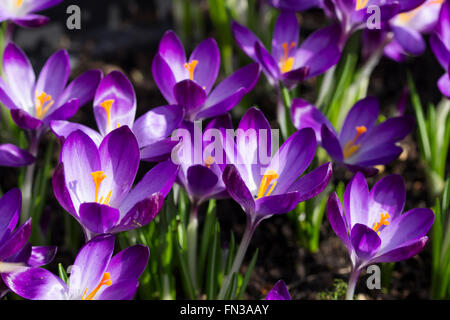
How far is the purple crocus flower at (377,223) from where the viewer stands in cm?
105

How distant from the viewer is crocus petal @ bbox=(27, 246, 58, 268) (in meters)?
1.06

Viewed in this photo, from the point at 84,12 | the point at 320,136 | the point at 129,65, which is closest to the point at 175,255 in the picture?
the point at 320,136

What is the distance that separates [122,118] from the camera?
4.21 ft

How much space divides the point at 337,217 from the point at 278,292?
18 cm

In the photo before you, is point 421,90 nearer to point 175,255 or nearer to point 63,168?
point 175,255

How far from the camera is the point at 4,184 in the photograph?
6.15ft

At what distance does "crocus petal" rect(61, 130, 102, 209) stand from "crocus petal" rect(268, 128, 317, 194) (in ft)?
1.13

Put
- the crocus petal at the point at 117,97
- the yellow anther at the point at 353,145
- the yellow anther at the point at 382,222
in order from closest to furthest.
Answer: the yellow anther at the point at 382,222 < the crocus petal at the point at 117,97 < the yellow anther at the point at 353,145

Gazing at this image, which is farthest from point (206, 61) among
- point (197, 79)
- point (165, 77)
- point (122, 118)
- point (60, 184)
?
point (60, 184)

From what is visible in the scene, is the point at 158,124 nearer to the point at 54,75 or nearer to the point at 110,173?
the point at 110,173

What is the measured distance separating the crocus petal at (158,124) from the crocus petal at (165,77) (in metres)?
0.06

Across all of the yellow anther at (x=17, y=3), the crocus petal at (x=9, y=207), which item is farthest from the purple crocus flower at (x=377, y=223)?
the yellow anther at (x=17, y=3)

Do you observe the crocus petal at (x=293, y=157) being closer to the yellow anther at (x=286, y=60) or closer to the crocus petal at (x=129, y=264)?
the crocus petal at (x=129, y=264)

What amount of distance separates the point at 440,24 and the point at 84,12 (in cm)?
178
